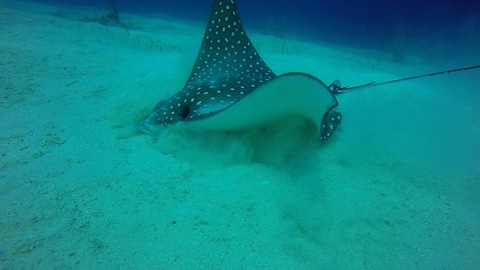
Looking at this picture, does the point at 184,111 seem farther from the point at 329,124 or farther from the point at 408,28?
the point at 408,28

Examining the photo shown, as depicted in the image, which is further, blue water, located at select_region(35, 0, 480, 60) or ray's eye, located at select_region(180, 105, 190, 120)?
blue water, located at select_region(35, 0, 480, 60)

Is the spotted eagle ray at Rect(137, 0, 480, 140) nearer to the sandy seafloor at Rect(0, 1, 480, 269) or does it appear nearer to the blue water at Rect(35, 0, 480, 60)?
the sandy seafloor at Rect(0, 1, 480, 269)

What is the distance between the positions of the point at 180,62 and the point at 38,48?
3.48 metres

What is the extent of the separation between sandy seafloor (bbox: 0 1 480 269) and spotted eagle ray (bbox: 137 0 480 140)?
0.87 feet

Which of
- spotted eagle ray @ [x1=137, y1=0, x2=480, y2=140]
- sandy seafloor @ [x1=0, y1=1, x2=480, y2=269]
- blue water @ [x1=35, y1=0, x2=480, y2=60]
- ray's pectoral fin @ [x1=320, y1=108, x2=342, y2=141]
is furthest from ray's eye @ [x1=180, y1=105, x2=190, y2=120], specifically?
blue water @ [x1=35, y1=0, x2=480, y2=60]

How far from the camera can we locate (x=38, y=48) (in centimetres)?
607

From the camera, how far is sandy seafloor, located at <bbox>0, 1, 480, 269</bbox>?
200 centimetres

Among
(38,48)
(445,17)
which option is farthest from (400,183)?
(445,17)

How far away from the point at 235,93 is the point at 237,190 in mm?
1293

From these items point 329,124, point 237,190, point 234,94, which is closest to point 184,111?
point 234,94

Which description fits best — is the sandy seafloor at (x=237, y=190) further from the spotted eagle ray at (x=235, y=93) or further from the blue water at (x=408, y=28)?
the blue water at (x=408, y=28)

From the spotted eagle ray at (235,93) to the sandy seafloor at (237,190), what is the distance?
266mm

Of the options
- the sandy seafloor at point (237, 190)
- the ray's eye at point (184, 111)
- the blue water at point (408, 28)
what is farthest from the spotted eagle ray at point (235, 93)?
the blue water at point (408, 28)

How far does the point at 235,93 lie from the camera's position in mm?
3273
